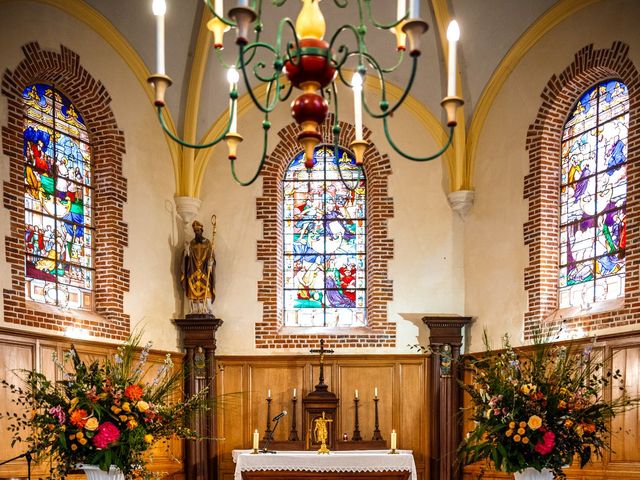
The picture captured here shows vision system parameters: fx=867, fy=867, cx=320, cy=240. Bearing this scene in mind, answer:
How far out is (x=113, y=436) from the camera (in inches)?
255

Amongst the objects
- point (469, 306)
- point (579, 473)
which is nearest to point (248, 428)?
point (469, 306)

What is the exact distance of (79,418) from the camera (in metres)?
6.48

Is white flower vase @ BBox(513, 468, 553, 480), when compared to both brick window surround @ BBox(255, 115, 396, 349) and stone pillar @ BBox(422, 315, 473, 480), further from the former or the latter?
brick window surround @ BBox(255, 115, 396, 349)

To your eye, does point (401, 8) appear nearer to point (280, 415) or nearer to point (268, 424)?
point (280, 415)

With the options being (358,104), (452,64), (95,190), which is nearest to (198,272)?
(95,190)

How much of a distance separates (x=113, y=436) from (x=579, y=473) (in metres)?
5.90

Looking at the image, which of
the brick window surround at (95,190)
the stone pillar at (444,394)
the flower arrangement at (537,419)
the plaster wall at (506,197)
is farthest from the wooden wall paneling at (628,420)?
the brick window surround at (95,190)

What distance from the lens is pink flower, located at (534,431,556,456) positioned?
6395 mm

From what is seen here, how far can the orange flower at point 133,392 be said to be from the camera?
22.0ft

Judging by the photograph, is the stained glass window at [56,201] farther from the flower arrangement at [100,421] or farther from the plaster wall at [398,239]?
the flower arrangement at [100,421]

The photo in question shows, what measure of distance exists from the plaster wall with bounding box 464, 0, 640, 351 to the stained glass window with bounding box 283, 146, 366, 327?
1.72 metres

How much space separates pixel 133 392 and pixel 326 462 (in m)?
4.91

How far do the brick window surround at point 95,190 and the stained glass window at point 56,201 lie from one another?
13 cm

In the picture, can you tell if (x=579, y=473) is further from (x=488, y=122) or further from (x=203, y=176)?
(x=203, y=176)
